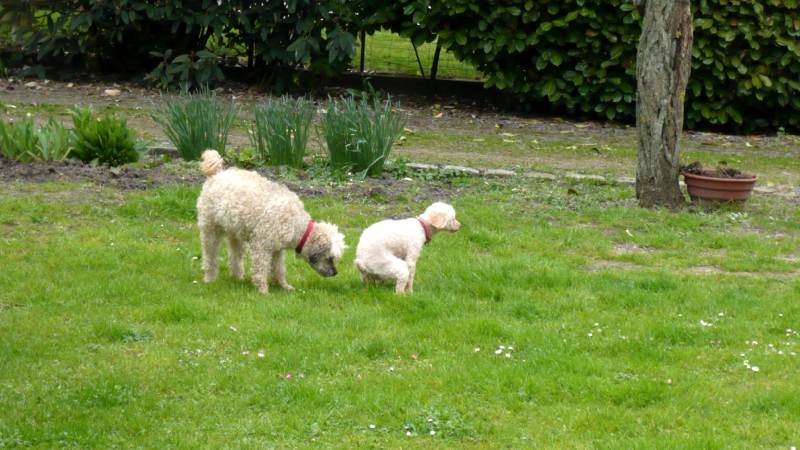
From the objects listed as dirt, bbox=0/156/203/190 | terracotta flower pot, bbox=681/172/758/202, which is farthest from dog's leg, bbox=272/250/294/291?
terracotta flower pot, bbox=681/172/758/202

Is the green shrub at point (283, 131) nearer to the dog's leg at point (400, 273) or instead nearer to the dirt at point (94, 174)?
the dirt at point (94, 174)

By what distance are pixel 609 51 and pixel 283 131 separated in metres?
6.35

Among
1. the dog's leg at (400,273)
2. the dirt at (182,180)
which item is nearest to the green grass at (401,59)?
the dirt at (182,180)

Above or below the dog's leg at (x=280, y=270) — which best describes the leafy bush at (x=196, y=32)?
above

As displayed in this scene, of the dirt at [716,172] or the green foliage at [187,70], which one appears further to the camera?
the green foliage at [187,70]

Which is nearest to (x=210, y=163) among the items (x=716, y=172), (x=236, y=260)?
(x=236, y=260)

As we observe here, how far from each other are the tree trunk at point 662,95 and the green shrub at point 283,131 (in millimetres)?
3294

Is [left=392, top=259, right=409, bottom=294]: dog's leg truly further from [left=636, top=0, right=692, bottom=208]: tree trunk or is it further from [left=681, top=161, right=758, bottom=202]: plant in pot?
[left=681, top=161, right=758, bottom=202]: plant in pot

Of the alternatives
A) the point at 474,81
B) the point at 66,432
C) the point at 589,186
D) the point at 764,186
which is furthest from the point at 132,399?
the point at 474,81

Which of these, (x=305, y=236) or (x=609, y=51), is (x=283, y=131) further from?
(x=609, y=51)

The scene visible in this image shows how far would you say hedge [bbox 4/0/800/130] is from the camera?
15.3m

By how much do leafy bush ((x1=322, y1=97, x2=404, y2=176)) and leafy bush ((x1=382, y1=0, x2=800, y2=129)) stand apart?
16.7 ft

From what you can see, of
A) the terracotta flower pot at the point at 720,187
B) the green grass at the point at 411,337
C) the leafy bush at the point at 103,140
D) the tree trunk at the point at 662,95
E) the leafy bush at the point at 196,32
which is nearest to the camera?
the green grass at the point at 411,337

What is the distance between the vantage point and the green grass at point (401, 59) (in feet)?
61.5
